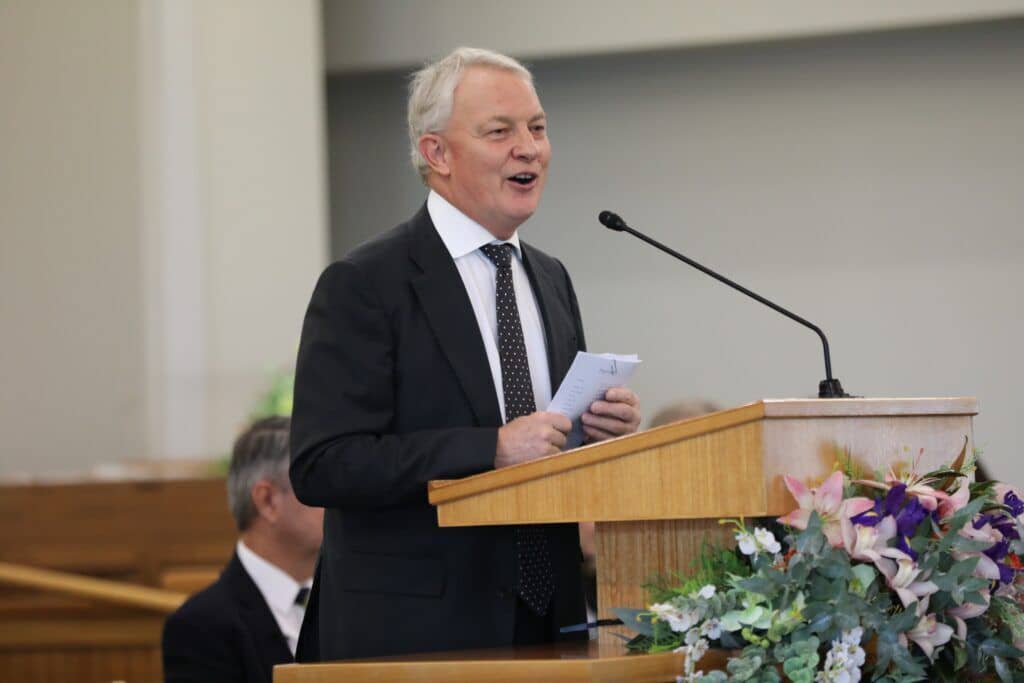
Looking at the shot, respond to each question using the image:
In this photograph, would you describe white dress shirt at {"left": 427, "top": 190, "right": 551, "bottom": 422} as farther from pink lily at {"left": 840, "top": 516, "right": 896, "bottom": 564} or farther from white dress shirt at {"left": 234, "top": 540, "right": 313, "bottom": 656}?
white dress shirt at {"left": 234, "top": 540, "right": 313, "bottom": 656}

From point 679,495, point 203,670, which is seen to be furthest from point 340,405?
point 203,670

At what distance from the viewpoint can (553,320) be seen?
8.27ft

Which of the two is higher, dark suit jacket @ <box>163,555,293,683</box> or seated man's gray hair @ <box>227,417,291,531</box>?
seated man's gray hair @ <box>227,417,291,531</box>

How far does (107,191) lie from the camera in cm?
721

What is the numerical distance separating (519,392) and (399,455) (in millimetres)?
276

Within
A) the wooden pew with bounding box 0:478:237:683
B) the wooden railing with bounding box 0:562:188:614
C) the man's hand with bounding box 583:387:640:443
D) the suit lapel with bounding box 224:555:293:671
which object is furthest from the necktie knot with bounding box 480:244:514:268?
the wooden pew with bounding box 0:478:237:683

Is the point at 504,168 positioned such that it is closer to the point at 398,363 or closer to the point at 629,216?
the point at 398,363

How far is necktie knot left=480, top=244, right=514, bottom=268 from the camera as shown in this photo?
247 cm

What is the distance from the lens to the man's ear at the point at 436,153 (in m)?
2.52

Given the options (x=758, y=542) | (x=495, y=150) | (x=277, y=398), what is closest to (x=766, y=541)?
(x=758, y=542)

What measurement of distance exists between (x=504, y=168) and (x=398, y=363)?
0.38 metres

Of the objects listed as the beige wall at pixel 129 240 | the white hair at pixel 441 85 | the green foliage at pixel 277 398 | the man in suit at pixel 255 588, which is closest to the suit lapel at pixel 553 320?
the white hair at pixel 441 85

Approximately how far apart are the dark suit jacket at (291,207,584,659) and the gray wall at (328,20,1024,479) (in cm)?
575

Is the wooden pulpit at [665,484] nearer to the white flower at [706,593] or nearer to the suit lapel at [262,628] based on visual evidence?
the white flower at [706,593]
